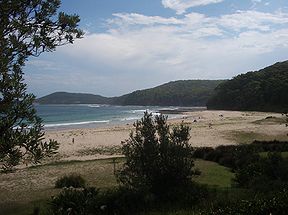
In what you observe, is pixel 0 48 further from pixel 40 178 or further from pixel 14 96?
pixel 40 178

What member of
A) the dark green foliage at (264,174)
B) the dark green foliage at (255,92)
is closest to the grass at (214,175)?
the dark green foliage at (264,174)

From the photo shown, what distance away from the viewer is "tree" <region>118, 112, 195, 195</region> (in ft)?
33.9

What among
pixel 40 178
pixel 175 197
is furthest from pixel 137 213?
pixel 40 178

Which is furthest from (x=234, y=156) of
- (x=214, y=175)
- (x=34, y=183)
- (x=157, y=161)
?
(x=34, y=183)

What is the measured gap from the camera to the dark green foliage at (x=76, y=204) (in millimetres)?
9016

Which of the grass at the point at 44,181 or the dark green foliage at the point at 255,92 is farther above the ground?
the dark green foliage at the point at 255,92

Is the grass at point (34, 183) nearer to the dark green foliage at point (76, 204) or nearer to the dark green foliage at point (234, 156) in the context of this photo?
the dark green foliage at point (76, 204)

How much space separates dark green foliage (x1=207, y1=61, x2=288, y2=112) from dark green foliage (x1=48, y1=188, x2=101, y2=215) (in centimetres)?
8269

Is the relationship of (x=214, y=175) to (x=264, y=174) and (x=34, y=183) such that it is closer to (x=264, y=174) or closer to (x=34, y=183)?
(x=264, y=174)

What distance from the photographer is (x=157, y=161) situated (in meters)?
10.3

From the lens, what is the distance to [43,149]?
5977 millimetres

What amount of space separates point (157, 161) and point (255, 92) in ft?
354

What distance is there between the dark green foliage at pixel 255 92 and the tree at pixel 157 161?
80965 mm

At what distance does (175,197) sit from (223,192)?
149 centimetres
